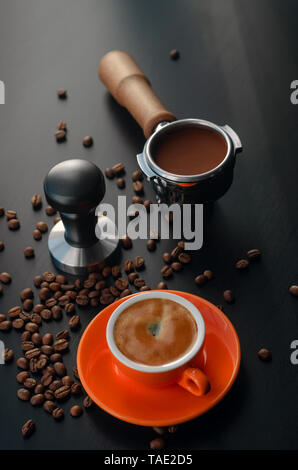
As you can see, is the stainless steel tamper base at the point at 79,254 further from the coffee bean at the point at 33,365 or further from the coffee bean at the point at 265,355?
the coffee bean at the point at 265,355

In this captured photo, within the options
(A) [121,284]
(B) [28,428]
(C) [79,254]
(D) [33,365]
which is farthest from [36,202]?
(B) [28,428]

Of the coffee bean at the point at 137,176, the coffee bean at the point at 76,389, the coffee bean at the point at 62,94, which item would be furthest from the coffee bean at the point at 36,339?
the coffee bean at the point at 62,94

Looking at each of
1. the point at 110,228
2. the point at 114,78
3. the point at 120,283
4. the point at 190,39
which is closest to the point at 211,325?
the point at 120,283

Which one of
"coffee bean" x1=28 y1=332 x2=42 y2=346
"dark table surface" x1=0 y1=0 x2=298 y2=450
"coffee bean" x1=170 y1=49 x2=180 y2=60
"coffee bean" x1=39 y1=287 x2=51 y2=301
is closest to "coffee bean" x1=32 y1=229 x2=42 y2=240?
"dark table surface" x1=0 y1=0 x2=298 y2=450

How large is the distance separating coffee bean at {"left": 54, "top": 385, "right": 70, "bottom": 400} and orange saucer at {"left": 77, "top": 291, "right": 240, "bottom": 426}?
0.07 metres

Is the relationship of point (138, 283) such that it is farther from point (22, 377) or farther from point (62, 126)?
point (62, 126)

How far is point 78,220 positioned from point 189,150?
0.86 feet

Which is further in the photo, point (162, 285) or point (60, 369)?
point (162, 285)

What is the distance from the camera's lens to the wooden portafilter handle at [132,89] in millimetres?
1220

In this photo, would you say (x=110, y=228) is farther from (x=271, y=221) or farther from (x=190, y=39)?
(x=190, y=39)

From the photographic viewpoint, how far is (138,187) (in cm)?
124

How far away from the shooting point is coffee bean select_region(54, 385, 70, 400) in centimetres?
94

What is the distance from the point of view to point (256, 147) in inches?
50.7

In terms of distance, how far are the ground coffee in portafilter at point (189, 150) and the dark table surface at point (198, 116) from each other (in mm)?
150
